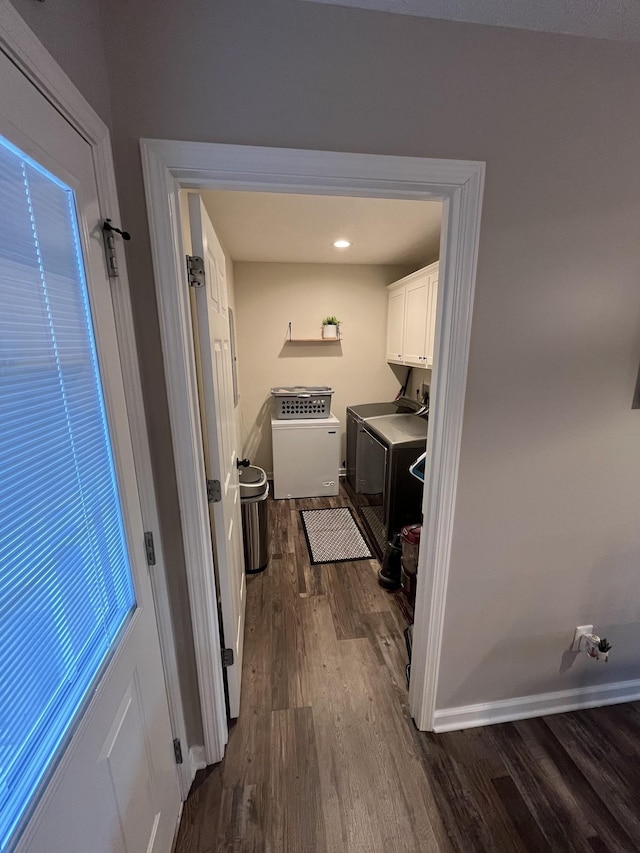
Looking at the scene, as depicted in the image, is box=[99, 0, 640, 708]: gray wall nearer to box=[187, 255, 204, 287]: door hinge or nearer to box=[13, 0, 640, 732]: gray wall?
box=[13, 0, 640, 732]: gray wall

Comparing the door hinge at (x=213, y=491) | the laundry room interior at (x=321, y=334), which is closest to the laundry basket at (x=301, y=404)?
the laundry room interior at (x=321, y=334)

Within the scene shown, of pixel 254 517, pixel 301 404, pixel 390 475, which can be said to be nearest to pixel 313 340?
pixel 301 404

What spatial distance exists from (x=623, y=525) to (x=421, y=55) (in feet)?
5.64

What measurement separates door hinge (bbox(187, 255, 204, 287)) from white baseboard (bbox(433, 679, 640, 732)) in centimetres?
192

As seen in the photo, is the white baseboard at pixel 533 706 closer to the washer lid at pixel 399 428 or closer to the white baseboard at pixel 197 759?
the white baseboard at pixel 197 759

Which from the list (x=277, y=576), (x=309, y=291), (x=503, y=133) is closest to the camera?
(x=503, y=133)

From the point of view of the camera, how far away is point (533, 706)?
4.99ft

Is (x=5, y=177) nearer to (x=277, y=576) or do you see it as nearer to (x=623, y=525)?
(x=623, y=525)

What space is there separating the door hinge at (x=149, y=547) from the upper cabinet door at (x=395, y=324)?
2.83m

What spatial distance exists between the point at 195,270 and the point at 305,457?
2.56 meters

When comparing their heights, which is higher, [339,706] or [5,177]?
[5,177]

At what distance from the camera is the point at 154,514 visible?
1.04m

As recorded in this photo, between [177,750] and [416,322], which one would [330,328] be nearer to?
[416,322]

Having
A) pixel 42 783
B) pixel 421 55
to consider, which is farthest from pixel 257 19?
pixel 42 783
